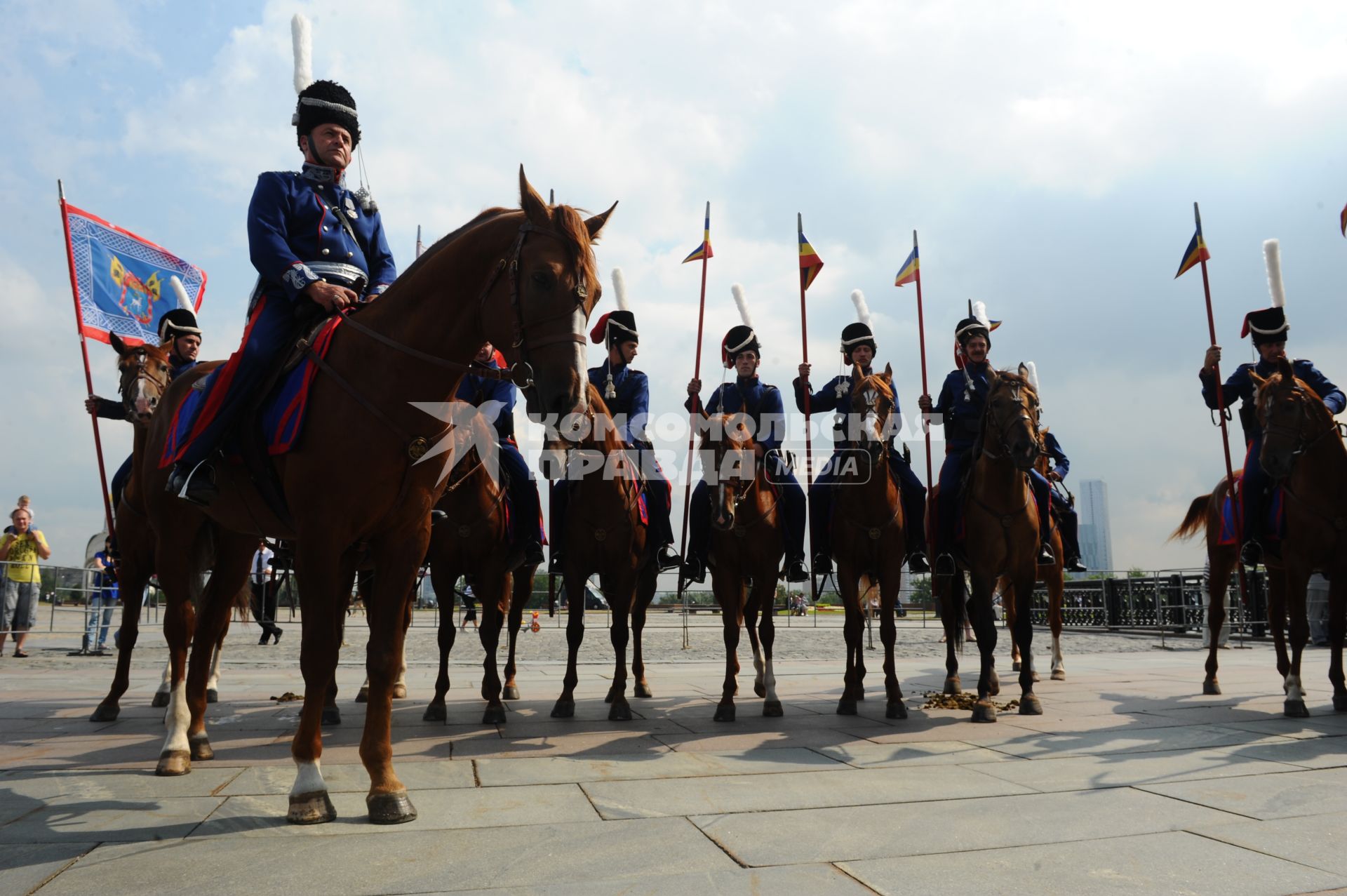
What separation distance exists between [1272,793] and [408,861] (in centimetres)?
456

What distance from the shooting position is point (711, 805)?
15.1ft

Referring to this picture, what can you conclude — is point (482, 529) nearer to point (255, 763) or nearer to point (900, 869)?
point (255, 763)

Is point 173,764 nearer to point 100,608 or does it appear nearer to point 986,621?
point 986,621

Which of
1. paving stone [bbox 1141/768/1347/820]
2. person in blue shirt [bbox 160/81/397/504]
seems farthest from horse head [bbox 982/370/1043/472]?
person in blue shirt [bbox 160/81/397/504]

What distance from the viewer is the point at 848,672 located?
28.0ft

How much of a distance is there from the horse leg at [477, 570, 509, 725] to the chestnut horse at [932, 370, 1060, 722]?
4.42 m

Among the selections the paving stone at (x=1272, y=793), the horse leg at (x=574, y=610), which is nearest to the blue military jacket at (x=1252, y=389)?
the paving stone at (x=1272, y=793)

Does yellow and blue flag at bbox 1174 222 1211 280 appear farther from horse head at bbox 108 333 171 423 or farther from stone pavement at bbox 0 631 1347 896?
horse head at bbox 108 333 171 423

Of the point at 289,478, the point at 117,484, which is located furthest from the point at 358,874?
the point at 117,484

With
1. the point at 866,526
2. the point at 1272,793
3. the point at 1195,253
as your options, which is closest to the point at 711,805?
the point at 1272,793

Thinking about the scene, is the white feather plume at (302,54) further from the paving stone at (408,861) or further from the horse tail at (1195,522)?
the horse tail at (1195,522)

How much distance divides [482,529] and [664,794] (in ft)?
13.6

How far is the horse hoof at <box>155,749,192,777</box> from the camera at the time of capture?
529cm

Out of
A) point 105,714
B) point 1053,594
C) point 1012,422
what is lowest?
point 105,714
